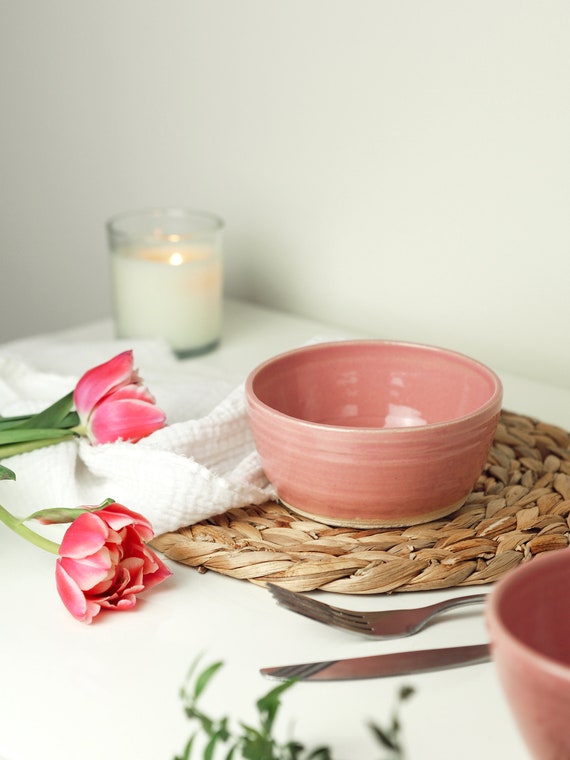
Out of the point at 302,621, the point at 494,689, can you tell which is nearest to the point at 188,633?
the point at 302,621

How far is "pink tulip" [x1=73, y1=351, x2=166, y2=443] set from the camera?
65 cm

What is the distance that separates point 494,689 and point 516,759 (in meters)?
0.05

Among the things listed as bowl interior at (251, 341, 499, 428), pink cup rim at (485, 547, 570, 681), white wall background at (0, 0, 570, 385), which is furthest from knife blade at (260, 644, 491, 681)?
white wall background at (0, 0, 570, 385)

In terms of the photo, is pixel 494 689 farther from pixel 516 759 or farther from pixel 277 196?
pixel 277 196

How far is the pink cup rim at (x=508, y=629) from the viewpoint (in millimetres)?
334

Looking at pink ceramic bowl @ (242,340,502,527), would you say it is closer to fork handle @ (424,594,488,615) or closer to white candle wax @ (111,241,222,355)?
fork handle @ (424,594,488,615)

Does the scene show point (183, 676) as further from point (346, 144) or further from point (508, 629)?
point (346, 144)

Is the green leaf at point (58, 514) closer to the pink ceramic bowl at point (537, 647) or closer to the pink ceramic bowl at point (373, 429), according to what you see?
the pink ceramic bowl at point (373, 429)

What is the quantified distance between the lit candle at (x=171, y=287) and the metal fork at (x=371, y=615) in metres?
0.48

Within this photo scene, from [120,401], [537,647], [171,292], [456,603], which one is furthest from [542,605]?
[171,292]

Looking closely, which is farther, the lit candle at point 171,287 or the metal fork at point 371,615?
the lit candle at point 171,287

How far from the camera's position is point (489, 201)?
34.8 inches

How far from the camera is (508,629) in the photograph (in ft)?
1.25

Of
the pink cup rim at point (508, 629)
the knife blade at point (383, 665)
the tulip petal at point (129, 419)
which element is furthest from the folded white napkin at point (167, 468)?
the pink cup rim at point (508, 629)
